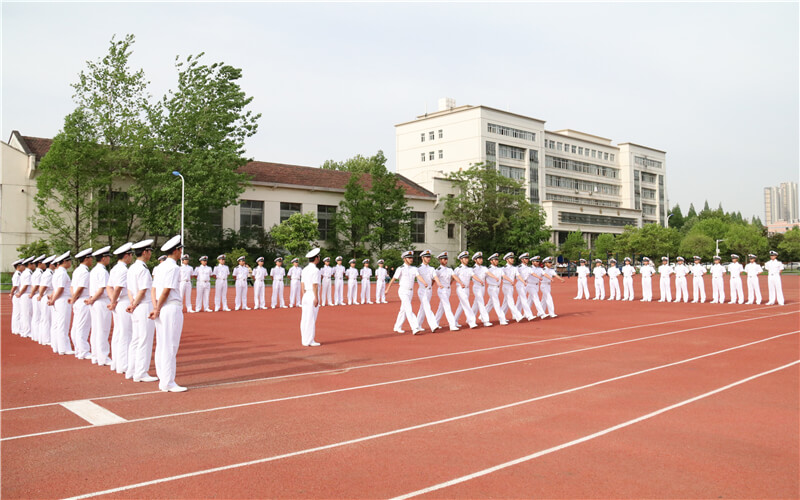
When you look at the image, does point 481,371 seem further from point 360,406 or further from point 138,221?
point 138,221

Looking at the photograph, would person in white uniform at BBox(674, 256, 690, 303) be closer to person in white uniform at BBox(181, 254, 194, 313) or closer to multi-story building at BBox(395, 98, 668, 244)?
person in white uniform at BBox(181, 254, 194, 313)

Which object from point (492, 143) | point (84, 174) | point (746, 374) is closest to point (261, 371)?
point (746, 374)

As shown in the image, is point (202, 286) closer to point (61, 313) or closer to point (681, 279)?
point (61, 313)

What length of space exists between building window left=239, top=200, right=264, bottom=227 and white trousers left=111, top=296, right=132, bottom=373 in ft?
122

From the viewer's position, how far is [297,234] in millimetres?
40531

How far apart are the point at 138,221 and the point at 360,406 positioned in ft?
122

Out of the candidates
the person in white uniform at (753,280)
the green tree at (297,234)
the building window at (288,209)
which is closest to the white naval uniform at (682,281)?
the person in white uniform at (753,280)

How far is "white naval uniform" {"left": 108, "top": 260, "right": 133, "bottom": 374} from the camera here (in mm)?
9148

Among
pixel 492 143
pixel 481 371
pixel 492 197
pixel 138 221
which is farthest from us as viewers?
pixel 492 143

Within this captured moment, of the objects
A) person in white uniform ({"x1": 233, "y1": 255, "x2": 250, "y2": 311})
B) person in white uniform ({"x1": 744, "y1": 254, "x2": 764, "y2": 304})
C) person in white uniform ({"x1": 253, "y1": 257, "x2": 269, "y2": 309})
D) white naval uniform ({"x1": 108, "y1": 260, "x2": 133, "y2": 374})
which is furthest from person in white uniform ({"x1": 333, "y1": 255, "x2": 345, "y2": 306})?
person in white uniform ({"x1": 744, "y1": 254, "x2": 764, "y2": 304})

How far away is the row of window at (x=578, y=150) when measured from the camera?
283 feet

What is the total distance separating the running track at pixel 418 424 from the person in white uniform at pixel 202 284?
9.87m

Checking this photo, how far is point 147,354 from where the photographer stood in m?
8.62

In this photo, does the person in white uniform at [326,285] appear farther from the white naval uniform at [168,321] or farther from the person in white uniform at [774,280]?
the person in white uniform at [774,280]
